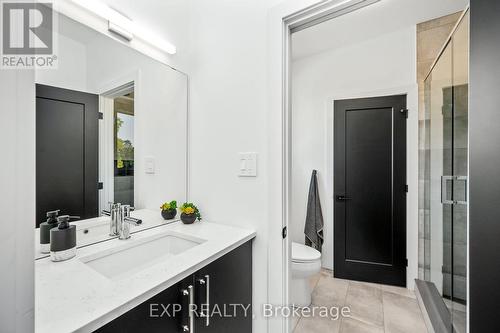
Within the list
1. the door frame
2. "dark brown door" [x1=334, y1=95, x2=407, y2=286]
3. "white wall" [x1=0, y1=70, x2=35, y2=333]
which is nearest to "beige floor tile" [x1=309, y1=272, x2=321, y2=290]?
"dark brown door" [x1=334, y1=95, x2=407, y2=286]

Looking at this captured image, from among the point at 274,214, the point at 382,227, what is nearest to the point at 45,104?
the point at 274,214

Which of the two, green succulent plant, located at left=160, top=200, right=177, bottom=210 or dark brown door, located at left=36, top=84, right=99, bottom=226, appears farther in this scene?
green succulent plant, located at left=160, top=200, right=177, bottom=210

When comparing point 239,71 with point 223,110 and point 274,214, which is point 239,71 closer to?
point 223,110

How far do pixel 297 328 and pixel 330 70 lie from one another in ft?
8.31

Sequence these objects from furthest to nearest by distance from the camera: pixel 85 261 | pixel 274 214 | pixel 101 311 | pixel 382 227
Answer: pixel 382 227 → pixel 274 214 → pixel 85 261 → pixel 101 311

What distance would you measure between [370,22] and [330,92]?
0.71 metres

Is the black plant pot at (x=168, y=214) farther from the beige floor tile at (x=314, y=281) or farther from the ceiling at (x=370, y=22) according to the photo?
the ceiling at (x=370, y=22)

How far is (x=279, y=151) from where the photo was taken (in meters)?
1.14

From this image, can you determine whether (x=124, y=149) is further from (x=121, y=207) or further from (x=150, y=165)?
(x=121, y=207)

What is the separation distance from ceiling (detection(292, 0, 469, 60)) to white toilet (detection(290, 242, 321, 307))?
6.90ft

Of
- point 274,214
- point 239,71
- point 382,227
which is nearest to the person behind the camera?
point 274,214

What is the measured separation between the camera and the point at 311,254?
192 centimetres

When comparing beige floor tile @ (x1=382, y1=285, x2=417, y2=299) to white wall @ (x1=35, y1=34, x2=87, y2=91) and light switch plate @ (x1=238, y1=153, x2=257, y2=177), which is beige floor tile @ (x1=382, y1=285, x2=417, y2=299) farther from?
white wall @ (x1=35, y1=34, x2=87, y2=91)

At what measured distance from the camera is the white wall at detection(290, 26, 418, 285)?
2.22m
